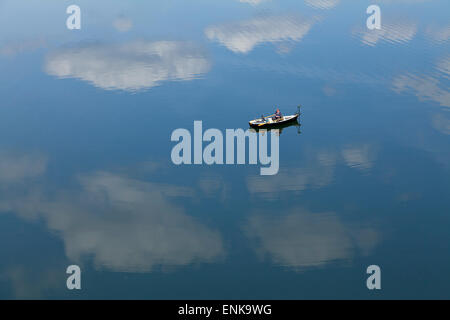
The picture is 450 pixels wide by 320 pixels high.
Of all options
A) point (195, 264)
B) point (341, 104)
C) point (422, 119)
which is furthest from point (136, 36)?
point (195, 264)

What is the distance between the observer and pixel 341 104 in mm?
72688

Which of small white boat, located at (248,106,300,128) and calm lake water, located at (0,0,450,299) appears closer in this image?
calm lake water, located at (0,0,450,299)

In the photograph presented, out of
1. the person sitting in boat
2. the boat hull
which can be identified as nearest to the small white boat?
the boat hull

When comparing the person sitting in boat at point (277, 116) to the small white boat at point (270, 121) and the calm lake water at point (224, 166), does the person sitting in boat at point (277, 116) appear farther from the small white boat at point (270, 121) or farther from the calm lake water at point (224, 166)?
the calm lake water at point (224, 166)

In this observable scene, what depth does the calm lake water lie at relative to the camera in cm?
4634

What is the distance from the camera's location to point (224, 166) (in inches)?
2360

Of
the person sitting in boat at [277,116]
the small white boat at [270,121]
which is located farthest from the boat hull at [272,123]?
the person sitting in boat at [277,116]

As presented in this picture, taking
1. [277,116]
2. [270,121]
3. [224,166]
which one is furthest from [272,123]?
[224,166]

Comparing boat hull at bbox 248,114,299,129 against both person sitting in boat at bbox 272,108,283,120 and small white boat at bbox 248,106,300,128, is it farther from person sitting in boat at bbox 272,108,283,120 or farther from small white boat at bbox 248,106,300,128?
person sitting in boat at bbox 272,108,283,120

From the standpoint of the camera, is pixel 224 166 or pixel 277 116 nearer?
pixel 224 166

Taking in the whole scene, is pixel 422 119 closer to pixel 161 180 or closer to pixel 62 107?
pixel 161 180

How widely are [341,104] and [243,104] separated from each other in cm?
1374

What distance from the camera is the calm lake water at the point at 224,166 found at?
46.3 meters

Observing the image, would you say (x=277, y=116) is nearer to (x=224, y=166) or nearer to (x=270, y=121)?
(x=270, y=121)
